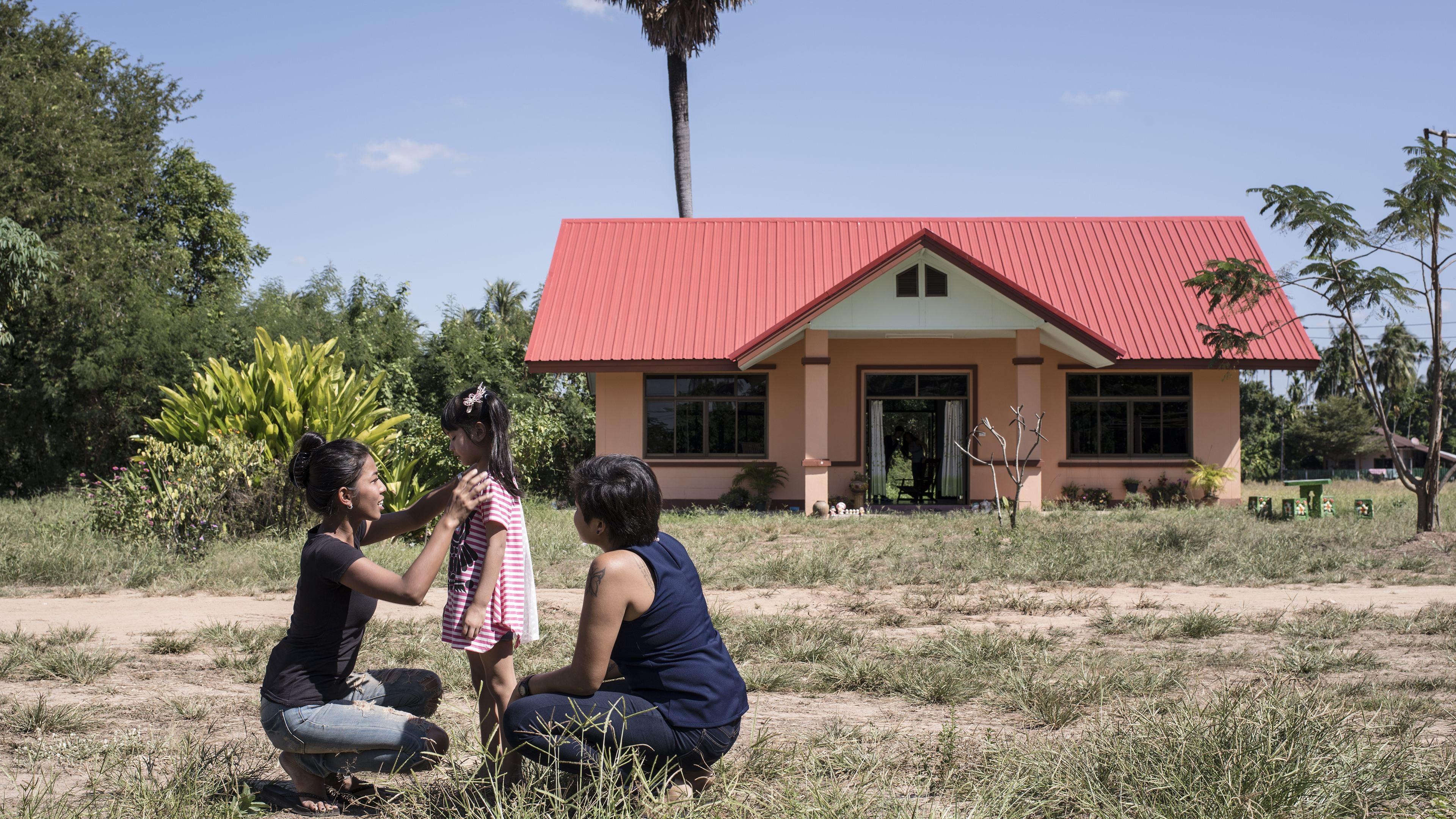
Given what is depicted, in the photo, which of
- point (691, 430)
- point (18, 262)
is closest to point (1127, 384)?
point (691, 430)

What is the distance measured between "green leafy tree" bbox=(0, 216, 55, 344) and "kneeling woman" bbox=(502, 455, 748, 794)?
1679cm

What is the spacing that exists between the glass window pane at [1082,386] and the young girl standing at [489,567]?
645 inches

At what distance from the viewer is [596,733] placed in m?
3.37

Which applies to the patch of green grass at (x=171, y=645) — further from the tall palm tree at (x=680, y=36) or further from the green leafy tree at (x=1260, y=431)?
the green leafy tree at (x=1260, y=431)

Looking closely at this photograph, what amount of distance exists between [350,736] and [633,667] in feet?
3.25

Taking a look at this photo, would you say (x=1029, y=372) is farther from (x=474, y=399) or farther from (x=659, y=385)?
(x=474, y=399)

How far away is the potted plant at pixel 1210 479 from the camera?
18.2 metres

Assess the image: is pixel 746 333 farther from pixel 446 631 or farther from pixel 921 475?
pixel 446 631

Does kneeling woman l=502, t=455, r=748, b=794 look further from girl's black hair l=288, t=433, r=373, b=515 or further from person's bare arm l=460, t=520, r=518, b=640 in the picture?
girl's black hair l=288, t=433, r=373, b=515

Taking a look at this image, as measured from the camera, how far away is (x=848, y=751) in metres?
4.12

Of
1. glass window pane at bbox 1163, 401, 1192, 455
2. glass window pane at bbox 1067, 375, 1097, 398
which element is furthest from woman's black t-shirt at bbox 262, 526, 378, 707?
glass window pane at bbox 1163, 401, 1192, 455

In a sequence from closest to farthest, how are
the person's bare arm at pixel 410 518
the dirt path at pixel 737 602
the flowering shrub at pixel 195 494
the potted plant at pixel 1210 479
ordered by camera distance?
1. the person's bare arm at pixel 410 518
2. the dirt path at pixel 737 602
3. the flowering shrub at pixel 195 494
4. the potted plant at pixel 1210 479

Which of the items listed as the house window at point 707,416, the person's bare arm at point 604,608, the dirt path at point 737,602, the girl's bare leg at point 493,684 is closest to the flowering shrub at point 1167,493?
the house window at point 707,416

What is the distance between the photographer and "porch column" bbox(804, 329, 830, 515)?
56.1ft
